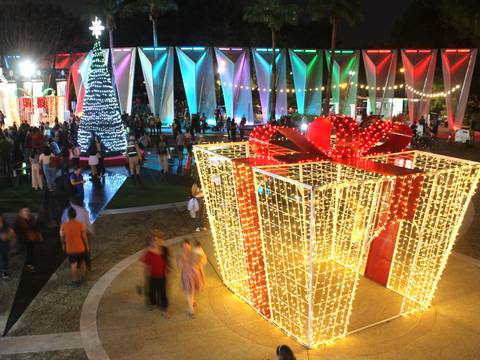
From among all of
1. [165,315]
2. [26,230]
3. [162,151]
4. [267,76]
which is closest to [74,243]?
[26,230]

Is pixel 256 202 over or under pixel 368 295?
over

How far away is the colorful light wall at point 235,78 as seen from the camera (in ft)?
107

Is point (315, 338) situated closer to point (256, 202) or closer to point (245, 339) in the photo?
point (245, 339)

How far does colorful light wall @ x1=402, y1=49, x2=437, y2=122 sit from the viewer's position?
103 ft

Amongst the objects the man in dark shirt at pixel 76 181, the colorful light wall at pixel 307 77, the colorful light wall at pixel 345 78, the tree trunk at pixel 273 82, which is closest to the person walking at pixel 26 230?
the man in dark shirt at pixel 76 181

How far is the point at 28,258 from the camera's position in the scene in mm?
9133

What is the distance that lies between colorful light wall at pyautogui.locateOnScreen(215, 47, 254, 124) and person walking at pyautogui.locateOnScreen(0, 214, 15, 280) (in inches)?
1017

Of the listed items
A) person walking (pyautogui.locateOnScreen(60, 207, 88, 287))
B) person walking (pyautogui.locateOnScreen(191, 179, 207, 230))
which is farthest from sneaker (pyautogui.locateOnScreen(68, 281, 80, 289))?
person walking (pyautogui.locateOnScreen(191, 179, 207, 230))

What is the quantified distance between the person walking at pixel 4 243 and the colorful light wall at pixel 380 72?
Answer: 2949 centimetres

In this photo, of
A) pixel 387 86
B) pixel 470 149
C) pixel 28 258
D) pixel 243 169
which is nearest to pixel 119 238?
pixel 28 258

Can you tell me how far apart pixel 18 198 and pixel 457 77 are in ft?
92.2

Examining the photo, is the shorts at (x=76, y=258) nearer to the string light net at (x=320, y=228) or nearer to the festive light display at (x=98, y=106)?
the string light net at (x=320, y=228)

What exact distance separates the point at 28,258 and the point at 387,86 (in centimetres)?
2935

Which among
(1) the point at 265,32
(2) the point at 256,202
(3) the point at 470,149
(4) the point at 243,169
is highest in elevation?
(1) the point at 265,32
